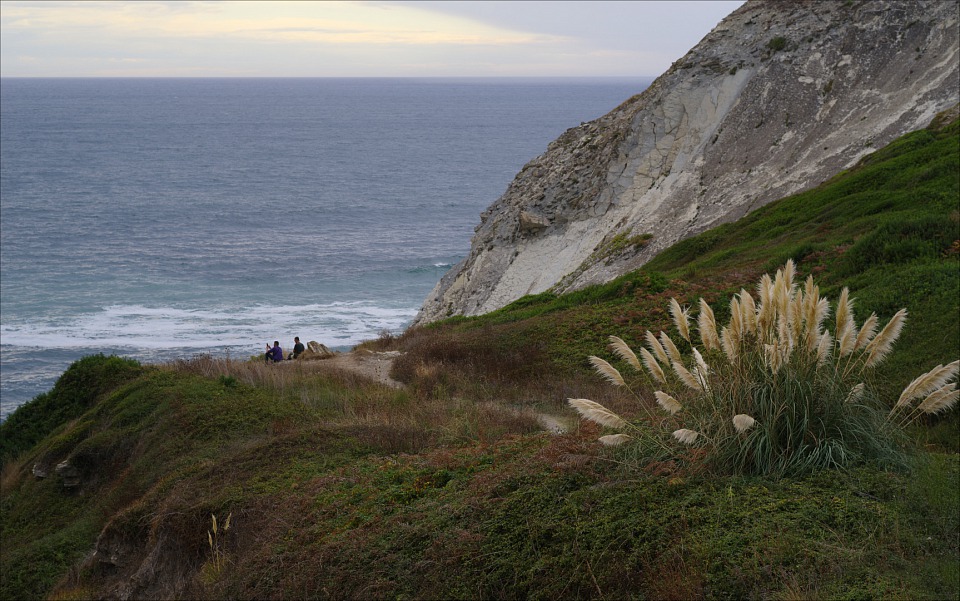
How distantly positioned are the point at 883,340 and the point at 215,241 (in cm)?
7268

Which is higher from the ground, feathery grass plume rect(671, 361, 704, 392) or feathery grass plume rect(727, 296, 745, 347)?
feathery grass plume rect(727, 296, 745, 347)

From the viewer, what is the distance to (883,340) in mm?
6949

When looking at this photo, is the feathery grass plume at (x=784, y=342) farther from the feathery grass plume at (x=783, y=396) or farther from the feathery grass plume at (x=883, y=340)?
the feathery grass plume at (x=883, y=340)

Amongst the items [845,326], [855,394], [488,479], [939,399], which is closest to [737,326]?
[845,326]

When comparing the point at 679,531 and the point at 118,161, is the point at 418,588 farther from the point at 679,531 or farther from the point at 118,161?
the point at 118,161

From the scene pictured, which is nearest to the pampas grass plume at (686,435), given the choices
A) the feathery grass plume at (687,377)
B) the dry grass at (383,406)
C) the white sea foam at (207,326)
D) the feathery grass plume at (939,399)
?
the feathery grass plume at (687,377)

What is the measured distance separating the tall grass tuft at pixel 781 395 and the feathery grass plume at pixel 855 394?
1 centimetres

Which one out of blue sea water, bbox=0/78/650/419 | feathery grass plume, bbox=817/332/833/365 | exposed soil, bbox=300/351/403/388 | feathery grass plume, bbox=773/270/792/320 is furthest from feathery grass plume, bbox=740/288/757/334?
blue sea water, bbox=0/78/650/419

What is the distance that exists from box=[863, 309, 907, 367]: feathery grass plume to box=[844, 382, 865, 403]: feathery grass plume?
200mm

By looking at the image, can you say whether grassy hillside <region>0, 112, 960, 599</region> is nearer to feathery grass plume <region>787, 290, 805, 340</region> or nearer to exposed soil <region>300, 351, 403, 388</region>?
exposed soil <region>300, 351, 403, 388</region>

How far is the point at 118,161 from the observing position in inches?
4889

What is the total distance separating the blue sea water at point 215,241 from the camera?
47.5m

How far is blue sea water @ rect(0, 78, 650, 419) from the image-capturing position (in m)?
47.5

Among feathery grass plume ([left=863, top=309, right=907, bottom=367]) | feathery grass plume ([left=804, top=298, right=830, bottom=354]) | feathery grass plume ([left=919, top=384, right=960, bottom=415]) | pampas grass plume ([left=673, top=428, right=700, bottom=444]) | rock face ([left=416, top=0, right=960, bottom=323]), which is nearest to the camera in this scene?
feathery grass plume ([left=919, top=384, right=960, bottom=415])
